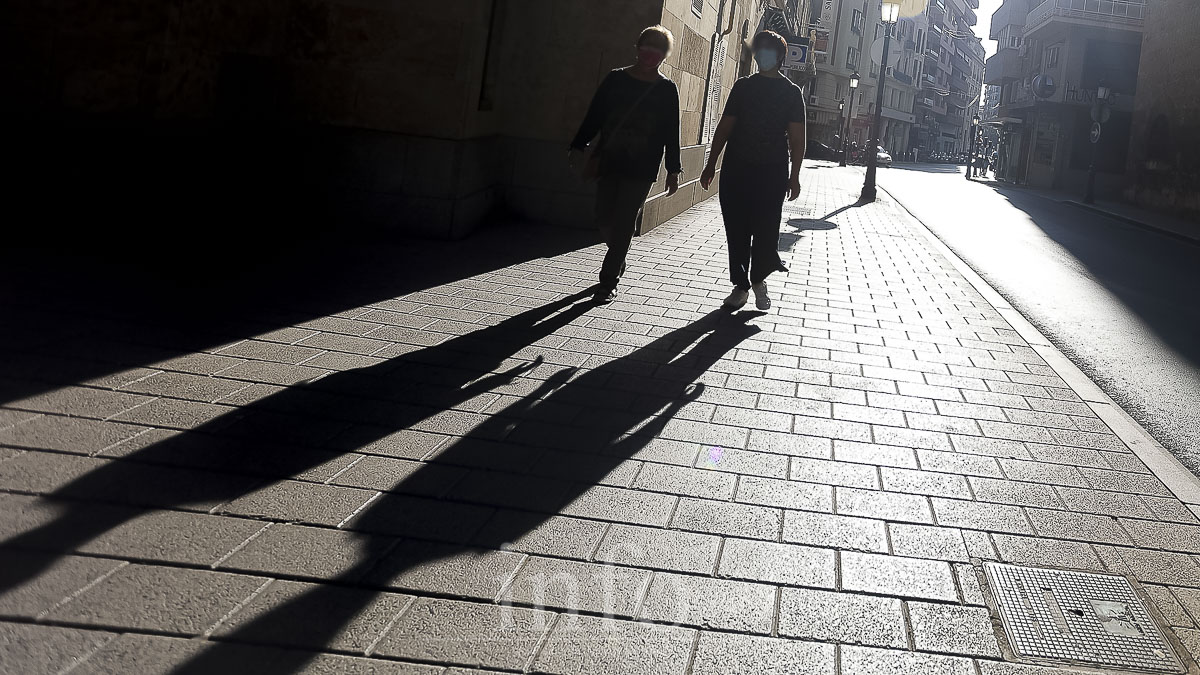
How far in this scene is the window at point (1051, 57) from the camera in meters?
52.4

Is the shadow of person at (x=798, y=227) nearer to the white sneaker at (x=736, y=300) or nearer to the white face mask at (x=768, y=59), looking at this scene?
the white sneaker at (x=736, y=300)

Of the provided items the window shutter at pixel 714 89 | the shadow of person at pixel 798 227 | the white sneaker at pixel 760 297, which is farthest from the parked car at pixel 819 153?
the white sneaker at pixel 760 297

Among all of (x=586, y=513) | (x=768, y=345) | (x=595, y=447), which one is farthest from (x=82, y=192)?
(x=586, y=513)

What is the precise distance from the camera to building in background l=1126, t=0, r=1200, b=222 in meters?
31.9

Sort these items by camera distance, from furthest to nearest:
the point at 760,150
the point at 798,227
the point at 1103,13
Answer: the point at 1103,13
the point at 798,227
the point at 760,150

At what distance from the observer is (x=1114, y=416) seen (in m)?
5.51

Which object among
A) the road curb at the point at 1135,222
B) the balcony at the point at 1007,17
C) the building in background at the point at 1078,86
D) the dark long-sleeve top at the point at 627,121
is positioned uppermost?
the balcony at the point at 1007,17

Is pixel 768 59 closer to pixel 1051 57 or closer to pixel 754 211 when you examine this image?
pixel 754 211

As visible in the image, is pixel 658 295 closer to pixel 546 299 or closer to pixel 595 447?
pixel 546 299

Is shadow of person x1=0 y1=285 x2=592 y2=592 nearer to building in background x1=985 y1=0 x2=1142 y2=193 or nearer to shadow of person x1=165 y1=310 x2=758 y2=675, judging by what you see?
shadow of person x1=165 y1=310 x2=758 y2=675

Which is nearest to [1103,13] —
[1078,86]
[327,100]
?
[1078,86]

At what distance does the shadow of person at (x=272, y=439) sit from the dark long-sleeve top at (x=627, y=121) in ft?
6.12

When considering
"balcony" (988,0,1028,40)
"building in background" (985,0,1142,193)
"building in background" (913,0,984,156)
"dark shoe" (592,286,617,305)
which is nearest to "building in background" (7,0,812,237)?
"dark shoe" (592,286,617,305)

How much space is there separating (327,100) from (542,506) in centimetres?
671
